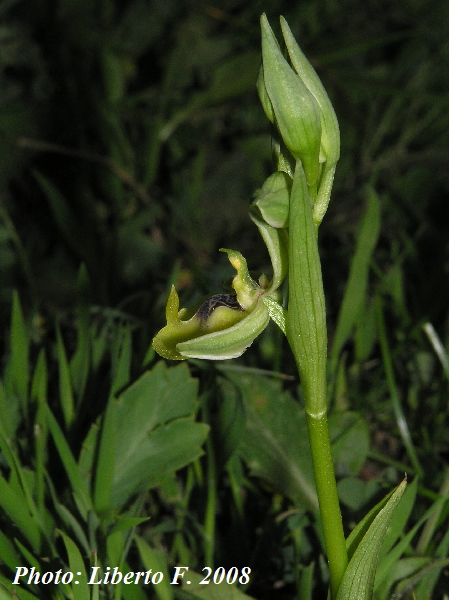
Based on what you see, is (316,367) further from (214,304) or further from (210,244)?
(210,244)

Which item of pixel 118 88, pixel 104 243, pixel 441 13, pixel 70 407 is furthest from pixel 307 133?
pixel 441 13

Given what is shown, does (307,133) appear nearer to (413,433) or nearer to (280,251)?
(280,251)

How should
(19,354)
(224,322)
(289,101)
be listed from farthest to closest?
(19,354) → (224,322) → (289,101)

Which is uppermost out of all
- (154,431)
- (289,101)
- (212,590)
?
(289,101)

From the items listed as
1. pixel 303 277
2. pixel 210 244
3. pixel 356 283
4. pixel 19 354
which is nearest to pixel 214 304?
pixel 303 277

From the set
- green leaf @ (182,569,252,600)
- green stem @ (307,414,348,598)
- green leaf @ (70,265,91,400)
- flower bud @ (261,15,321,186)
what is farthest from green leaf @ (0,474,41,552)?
flower bud @ (261,15,321,186)

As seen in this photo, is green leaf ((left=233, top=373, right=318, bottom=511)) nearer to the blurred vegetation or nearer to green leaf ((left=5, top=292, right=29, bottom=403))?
the blurred vegetation
